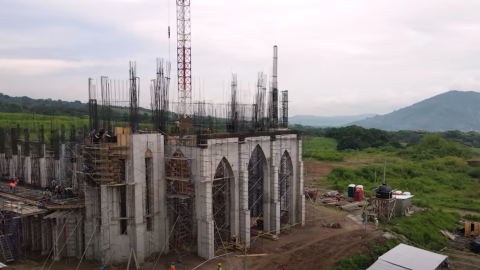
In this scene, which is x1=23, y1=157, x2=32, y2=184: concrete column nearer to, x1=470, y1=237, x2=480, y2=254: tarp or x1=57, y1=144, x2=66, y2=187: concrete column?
x1=57, y1=144, x2=66, y2=187: concrete column

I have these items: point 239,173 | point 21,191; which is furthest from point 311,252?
point 21,191

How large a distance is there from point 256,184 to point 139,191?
32.3ft

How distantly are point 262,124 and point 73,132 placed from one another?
14349 millimetres

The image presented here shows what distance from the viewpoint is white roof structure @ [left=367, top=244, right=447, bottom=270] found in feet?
61.6

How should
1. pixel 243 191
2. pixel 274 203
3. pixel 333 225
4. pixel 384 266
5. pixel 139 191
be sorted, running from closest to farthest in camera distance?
pixel 384 266 < pixel 139 191 < pixel 243 191 < pixel 274 203 < pixel 333 225

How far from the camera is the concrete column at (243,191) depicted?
74.6 feet

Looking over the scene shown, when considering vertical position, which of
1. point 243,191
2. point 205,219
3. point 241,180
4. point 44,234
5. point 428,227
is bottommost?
point 428,227

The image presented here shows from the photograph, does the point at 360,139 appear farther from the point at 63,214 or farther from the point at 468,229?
the point at 63,214

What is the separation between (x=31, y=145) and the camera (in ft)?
97.9

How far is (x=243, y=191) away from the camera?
2280 centimetres

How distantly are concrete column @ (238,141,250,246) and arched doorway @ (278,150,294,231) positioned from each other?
15.0 feet

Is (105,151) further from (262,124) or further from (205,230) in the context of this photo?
(262,124)

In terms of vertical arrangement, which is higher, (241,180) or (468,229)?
(241,180)

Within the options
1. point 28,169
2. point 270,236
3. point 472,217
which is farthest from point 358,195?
point 28,169
